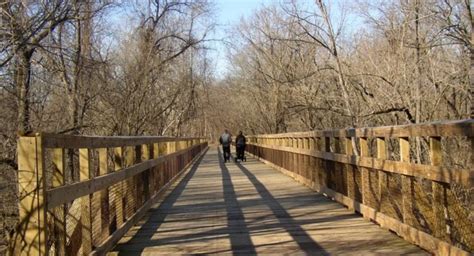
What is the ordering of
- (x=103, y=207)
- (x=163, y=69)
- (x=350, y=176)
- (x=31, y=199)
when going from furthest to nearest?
(x=163, y=69)
(x=350, y=176)
(x=103, y=207)
(x=31, y=199)

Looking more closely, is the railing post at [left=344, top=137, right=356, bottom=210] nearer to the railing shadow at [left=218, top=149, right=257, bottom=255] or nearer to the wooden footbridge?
the wooden footbridge

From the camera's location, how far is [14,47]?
9.10 metres

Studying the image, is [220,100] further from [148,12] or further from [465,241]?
[465,241]

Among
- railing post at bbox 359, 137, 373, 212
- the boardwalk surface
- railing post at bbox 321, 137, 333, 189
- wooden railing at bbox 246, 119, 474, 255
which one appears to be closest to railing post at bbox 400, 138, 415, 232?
wooden railing at bbox 246, 119, 474, 255

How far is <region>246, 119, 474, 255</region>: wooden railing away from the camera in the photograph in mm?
5168

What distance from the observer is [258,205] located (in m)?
9.90

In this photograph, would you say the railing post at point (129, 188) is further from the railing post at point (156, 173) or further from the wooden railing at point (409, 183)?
the wooden railing at point (409, 183)

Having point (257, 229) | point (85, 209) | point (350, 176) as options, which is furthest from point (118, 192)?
point (350, 176)

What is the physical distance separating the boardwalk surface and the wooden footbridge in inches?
0.6

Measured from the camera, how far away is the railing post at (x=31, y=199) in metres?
3.84

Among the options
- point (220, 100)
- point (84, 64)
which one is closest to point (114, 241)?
point (84, 64)

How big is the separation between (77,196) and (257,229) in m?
3.26

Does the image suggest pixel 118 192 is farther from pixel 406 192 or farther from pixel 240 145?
pixel 240 145

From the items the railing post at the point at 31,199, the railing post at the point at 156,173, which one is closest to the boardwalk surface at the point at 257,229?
the railing post at the point at 156,173
